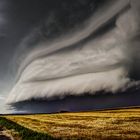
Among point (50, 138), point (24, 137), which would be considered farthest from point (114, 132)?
point (24, 137)

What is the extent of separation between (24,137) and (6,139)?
252cm

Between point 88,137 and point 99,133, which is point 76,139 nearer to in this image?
point 88,137

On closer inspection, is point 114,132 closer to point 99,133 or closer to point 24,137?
point 99,133

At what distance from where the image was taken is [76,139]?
113 ft

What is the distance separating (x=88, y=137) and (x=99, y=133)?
3.15 m

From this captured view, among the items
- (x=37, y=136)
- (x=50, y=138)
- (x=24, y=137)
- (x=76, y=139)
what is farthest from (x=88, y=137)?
(x=24, y=137)

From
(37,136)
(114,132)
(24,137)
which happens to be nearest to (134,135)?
(114,132)

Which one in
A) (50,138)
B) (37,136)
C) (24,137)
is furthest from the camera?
(24,137)

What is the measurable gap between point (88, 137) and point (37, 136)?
7.57 m

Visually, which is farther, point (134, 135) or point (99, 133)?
point (99, 133)

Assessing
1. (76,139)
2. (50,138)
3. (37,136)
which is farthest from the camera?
(37,136)

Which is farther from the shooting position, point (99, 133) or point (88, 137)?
point (99, 133)

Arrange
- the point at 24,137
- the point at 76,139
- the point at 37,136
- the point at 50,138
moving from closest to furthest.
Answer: the point at 76,139, the point at 50,138, the point at 37,136, the point at 24,137

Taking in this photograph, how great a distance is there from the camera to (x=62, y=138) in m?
36.5
